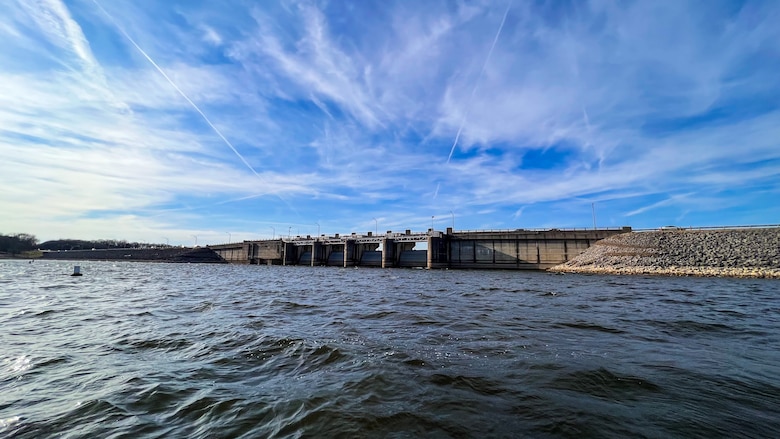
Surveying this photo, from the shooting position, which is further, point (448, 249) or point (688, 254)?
point (448, 249)

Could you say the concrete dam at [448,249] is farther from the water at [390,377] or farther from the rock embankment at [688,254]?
the water at [390,377]

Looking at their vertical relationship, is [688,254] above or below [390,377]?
above

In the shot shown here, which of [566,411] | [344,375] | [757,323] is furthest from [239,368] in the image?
[757,323]

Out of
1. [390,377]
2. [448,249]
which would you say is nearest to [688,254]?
[448,249]

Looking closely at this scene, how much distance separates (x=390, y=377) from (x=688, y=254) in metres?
62.3

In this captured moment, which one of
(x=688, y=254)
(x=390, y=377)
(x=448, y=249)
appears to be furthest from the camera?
(x=448, y=249)

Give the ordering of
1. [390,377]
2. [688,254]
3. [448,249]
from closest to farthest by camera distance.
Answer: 1. [390,377]
2. [688,254]
3. [448,249]

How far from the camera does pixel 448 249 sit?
8219 centimetres

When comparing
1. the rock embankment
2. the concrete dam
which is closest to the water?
the rock embankment

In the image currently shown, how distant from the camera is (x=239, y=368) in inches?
302

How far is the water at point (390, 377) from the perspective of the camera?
16.2 feet

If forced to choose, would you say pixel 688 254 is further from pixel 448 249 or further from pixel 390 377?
pixel 390 377

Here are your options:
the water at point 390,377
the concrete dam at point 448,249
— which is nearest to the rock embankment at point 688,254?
the concrete dam at point 448,249

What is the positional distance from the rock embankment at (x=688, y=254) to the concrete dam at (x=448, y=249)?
523 centimetres
